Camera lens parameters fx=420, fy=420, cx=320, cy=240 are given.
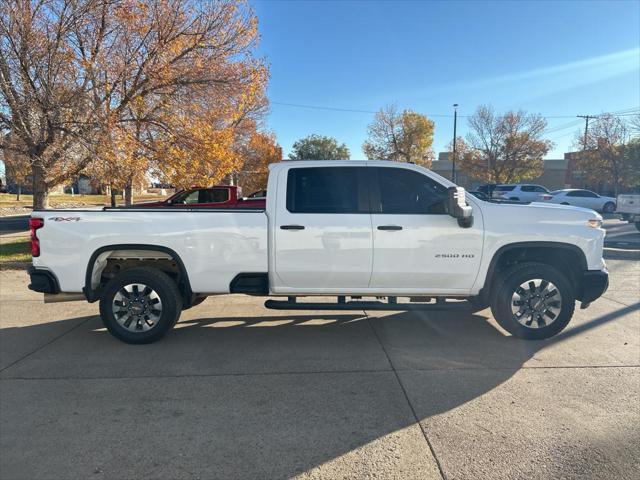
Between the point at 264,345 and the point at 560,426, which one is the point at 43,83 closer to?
the point at 264,345

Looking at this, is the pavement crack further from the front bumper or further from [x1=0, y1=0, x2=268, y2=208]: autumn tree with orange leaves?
[x1=0, y1=0, x2=268, y2=208]: autumn tree with orange leaves

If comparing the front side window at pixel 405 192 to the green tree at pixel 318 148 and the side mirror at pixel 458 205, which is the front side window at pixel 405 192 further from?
the green tree at pixel 318 148

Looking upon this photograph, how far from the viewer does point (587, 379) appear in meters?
3.88

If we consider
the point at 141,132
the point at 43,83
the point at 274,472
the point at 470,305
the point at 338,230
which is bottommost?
the point at 274,472

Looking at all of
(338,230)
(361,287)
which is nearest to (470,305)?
(361,287)

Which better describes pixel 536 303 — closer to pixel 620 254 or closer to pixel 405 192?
pixel 405 192

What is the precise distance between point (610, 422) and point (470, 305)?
1769mm

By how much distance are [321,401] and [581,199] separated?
28320 mm

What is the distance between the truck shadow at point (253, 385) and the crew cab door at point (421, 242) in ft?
2.42

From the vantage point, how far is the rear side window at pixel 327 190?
15.3 feet

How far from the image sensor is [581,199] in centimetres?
2628

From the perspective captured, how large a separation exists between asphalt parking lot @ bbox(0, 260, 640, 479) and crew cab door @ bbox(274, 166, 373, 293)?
2.53 feet

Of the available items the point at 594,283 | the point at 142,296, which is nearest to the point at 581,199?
the point at 594,283

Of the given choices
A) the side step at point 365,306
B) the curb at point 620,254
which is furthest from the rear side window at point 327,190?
the curb at point 620,254
